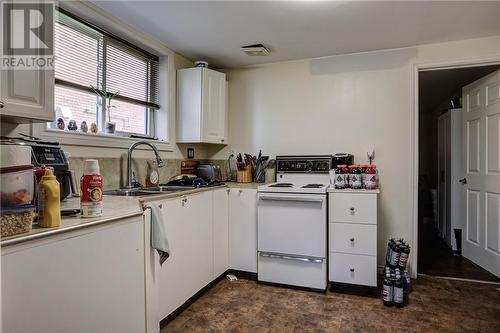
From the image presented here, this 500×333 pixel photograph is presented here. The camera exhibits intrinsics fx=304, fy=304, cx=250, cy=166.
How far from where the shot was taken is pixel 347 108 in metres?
3.11

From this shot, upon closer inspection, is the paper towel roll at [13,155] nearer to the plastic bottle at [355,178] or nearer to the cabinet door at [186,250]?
the cabinet door at [186,250]

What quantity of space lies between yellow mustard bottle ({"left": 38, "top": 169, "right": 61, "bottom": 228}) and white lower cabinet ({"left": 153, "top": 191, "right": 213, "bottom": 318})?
89 centimetres

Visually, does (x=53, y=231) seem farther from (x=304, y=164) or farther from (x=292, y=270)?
(x=304, y=164)

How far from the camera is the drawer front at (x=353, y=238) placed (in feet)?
8.14

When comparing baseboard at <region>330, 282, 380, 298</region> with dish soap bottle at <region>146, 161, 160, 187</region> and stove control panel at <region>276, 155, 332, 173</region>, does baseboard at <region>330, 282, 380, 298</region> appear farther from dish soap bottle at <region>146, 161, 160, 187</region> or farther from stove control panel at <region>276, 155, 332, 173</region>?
dish soap bottle at <region>146, 161, 160, 187</region>

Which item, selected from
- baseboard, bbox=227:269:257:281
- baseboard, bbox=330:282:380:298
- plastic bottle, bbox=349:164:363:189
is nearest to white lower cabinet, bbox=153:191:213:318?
baseboard, bbox=227:269:257:281

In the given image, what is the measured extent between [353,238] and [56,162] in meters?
2.17

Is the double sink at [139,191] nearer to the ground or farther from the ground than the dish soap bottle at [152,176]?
nearer to the ground

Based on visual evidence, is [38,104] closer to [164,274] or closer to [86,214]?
[86,214]

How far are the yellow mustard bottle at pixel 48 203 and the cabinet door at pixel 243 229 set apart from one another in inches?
73.9

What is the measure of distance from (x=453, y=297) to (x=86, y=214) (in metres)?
2.76

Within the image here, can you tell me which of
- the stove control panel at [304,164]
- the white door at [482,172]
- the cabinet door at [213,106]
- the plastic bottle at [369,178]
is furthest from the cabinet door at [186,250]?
the white door at [482,172]

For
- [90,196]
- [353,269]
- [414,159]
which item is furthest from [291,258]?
[90,196]

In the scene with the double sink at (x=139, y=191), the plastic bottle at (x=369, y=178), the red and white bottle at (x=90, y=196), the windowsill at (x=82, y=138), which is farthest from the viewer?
the plastic bottle at (x=369, y=178)
